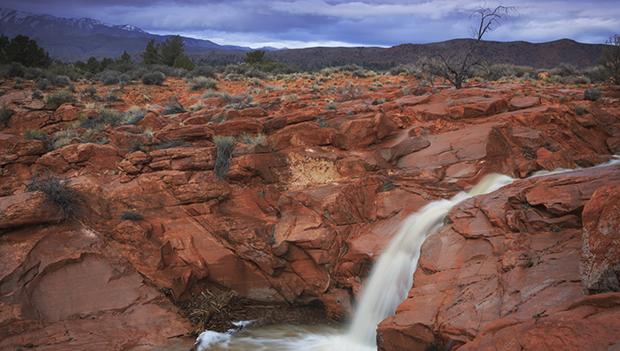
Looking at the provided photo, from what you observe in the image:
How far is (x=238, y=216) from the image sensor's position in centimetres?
1157

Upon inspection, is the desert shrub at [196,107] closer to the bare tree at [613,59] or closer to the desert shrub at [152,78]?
the desert shrub at [152,78]

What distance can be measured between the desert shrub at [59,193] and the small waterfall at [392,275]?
7.15 m

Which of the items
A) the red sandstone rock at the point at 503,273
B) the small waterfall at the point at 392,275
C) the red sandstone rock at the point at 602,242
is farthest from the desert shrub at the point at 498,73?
the red sandstone rock at the point at 602,242

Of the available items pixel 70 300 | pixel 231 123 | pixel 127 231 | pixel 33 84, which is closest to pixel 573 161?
pixel 231 123

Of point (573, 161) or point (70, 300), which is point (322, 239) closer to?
point (70, 300)

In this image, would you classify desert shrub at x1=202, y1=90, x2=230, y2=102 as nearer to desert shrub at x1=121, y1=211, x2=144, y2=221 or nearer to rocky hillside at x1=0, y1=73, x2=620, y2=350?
rocky hillside at x1=0, y1=73, x2=620, y2=350

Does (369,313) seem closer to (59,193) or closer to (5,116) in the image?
(59,193)

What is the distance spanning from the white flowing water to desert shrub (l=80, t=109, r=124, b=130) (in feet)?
30.9

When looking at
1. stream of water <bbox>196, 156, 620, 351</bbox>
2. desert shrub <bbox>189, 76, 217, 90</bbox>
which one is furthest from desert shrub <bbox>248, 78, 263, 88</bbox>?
stream of water <bbox>196, 156, 620, 351</bbox>

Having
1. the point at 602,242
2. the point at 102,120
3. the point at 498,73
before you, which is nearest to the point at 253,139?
the point at 102,120

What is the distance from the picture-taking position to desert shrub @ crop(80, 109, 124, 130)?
52.0ft

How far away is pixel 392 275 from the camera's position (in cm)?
948

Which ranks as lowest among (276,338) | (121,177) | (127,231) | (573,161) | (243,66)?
(276,338)

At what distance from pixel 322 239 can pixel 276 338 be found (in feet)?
7.87
